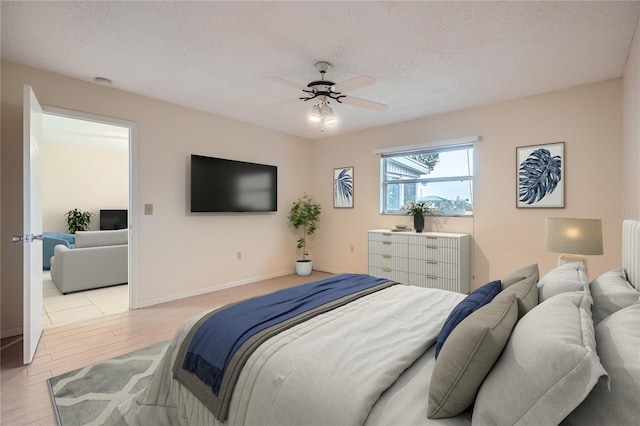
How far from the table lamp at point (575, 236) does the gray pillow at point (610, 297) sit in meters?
1.00

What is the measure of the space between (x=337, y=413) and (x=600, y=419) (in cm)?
67

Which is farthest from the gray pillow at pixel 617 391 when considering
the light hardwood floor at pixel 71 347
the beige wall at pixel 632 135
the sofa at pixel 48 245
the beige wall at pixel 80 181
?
the beige wall at pixel 80 181

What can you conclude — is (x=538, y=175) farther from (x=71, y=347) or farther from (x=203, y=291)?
(x=71, y=347)

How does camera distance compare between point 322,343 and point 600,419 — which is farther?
point 322,343

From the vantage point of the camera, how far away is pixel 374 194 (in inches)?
198

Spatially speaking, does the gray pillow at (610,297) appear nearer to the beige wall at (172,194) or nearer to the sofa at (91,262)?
the beige wall at (172,194)

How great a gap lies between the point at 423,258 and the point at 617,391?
11.1ft

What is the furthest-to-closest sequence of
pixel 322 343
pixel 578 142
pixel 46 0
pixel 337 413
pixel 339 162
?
pixel 339 162, pixel 578 142, pixel 46 0, pixel 322 343, pixel 337 413

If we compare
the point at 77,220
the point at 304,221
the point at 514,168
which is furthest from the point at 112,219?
the point at 514,168

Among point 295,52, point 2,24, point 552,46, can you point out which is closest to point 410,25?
point 295,52

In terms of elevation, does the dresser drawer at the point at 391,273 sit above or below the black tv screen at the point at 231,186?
below

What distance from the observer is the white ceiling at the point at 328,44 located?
208 cm

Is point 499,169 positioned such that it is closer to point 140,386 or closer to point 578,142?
point 578,142

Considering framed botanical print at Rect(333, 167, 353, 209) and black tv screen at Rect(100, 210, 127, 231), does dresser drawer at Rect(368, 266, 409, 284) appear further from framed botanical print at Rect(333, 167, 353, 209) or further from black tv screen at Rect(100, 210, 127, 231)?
black tv screen at Rect(100, 210, 127, 231)
